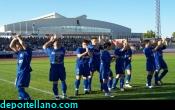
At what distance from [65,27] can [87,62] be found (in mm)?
102740

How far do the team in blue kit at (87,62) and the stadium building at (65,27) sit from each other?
85022 mm

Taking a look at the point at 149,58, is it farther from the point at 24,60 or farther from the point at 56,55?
the point at 24,60

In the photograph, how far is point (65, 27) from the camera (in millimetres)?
118812

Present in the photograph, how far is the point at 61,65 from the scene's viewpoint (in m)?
15.0

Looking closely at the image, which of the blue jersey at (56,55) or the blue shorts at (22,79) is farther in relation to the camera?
the blue jersey at (56,55)

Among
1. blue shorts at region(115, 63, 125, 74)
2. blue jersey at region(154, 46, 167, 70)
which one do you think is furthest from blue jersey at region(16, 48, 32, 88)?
blue jersey at region(154, 46, 167, 70)

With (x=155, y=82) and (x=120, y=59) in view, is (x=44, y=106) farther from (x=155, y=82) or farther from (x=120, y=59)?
(x=155, y=82)

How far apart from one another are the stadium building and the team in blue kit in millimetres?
85022

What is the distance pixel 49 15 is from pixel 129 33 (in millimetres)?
23623

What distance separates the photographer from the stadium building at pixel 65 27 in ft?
367

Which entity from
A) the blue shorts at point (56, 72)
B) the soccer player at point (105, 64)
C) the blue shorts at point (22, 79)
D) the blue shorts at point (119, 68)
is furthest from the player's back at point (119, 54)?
the blue shorts at point (22, 79)

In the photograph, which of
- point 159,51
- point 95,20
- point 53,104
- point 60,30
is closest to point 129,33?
point 95,20

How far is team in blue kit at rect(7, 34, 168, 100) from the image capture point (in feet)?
43.5

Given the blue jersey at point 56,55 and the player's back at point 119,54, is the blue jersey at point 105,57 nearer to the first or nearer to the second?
the blue jersey at point 56,55
